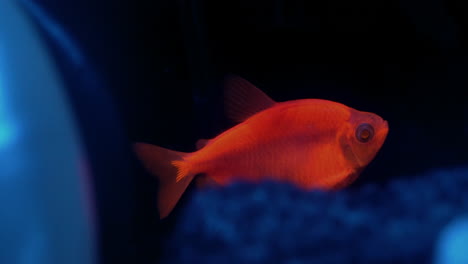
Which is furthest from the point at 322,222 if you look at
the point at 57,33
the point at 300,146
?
the point at 57,33

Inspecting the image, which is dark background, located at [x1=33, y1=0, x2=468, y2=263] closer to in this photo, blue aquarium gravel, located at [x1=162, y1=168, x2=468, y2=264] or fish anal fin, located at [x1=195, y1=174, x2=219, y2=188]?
blue aquarium gravel, located at [x1=162, y1=168, x2=468, y2=264]

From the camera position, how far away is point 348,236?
94cm

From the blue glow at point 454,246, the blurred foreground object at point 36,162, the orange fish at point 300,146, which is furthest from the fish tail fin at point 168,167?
the blue glow at point 454,246

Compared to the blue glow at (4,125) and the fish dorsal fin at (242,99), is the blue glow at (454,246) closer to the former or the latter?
the fish dorsal fin at (242,99)

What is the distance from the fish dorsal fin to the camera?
117 cm

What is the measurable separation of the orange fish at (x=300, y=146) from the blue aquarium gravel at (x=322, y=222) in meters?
0.07

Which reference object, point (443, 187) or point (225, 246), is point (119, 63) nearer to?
point (225, 246)

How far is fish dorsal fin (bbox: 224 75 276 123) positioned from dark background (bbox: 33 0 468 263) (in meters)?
0.40

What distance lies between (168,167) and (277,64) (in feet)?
2.21

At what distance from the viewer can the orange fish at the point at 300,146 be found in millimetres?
1019

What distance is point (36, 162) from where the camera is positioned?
3.11 feet

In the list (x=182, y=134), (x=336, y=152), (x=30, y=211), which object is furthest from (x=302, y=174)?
(x=182, y=134)

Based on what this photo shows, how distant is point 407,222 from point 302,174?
0.27 m

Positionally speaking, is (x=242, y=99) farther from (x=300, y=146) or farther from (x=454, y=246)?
(x=454, y=246)
